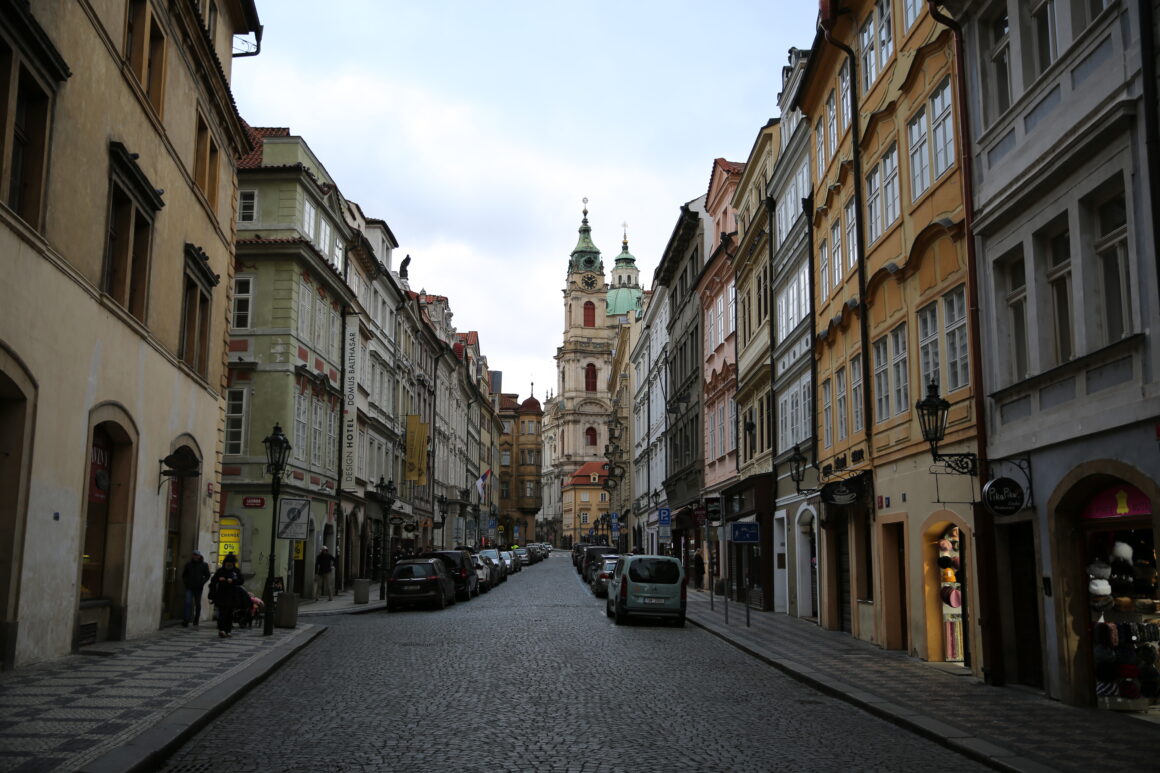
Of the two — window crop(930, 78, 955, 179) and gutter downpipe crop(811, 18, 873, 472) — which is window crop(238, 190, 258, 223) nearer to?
gutter downpipe crop(811, 18, 873, 472)

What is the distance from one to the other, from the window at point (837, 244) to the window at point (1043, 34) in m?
9.82

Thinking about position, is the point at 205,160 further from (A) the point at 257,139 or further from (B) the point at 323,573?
(B) the point at 323,573

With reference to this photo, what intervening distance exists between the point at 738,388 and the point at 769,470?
194 inches

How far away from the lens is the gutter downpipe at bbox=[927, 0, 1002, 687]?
14.9 m

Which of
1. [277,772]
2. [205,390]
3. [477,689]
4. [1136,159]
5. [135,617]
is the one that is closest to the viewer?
[277,772]

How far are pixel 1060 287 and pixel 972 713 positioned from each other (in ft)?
17.2

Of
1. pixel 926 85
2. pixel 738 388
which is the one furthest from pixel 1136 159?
pixel 738 388

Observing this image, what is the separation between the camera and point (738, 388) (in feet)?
120

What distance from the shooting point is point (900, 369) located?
1972 cm

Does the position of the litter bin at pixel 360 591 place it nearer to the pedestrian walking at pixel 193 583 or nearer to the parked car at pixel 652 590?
the parked car at pixel 652 590

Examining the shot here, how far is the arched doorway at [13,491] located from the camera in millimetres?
14203

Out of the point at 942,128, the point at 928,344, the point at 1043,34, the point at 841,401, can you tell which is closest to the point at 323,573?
the point at 841,401

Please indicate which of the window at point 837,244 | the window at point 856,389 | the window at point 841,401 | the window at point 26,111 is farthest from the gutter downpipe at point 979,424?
the window at point 26,111

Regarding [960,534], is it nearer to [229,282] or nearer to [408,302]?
[229,282]
